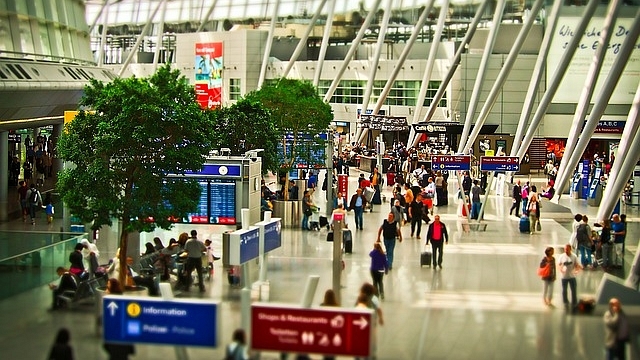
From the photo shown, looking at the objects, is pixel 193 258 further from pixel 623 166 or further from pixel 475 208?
pixel 475 208

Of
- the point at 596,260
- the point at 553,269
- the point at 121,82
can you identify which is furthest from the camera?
the point at 596,260

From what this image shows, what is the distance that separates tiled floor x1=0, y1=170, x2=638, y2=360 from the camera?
48.5 feet

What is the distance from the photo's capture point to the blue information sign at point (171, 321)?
1161 cm

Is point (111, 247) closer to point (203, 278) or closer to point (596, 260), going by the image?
point (203, 278)

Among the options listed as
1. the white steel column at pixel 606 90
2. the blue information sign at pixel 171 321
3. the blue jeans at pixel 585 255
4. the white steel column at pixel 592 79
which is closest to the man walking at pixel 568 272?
the blue jeans at pixel 585 255

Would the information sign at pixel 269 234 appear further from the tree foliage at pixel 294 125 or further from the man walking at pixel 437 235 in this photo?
the tree foliage at pixel 294 125

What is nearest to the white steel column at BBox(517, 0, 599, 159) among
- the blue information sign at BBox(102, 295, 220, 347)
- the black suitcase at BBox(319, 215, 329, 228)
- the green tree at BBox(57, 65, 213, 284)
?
the black suitcase at BBox(319, 215, 329, 228)

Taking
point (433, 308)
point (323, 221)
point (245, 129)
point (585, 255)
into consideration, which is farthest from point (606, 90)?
point (433, 308)

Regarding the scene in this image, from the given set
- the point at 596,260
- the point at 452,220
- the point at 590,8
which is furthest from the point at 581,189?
the point at 596,260

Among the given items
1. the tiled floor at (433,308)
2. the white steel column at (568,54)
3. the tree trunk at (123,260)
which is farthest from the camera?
the white steel column at (568,54)

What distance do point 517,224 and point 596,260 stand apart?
9977mm

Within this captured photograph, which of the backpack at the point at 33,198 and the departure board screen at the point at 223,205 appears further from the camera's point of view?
the backpack at the point at 33,198

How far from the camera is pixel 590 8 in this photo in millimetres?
39188

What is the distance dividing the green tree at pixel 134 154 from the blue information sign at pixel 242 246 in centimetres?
170
